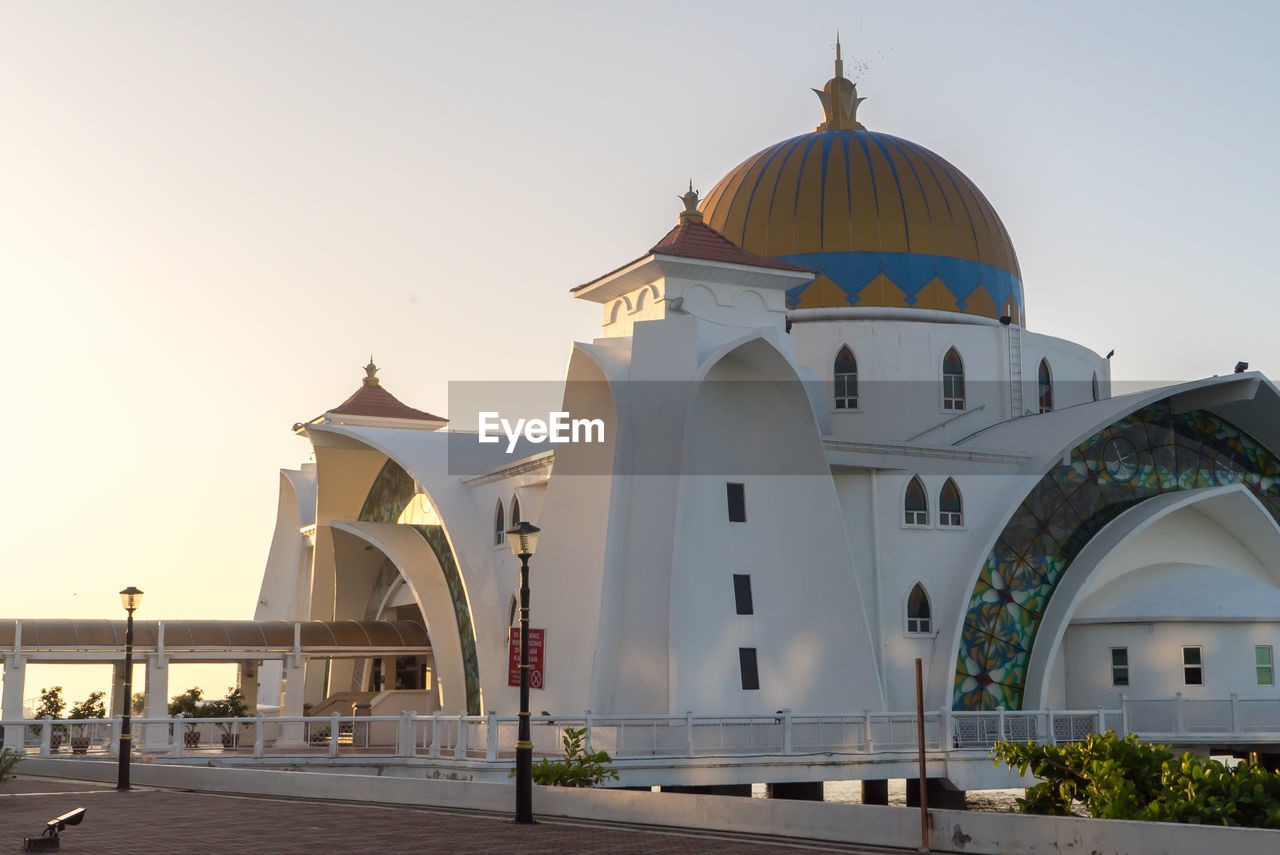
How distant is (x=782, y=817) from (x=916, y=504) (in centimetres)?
1565

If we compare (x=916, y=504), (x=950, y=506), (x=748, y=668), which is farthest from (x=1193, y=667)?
(x=748, y=668)

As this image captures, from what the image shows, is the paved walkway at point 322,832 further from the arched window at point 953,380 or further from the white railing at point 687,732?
the arched window at point 953,380

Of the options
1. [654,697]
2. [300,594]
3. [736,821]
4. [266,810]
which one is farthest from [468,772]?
[300,594]

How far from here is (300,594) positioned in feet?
144

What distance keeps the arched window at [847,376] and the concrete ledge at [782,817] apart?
18031mm

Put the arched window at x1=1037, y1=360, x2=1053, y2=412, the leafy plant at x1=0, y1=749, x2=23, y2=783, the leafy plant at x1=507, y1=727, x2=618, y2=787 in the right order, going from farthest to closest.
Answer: the arched window at x1=1037, y1=360, x2=1053, y2=412
the leafy plant at x1=507, y1=727, x2=618, y2=787
the leafy plant at x1=0, y1=749, x2=23, y2=783

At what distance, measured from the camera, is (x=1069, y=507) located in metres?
30.0

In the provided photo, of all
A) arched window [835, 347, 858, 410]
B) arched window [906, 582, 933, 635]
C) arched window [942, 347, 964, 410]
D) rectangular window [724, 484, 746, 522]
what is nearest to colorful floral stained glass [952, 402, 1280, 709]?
arched window [906, 582, 933, 635]

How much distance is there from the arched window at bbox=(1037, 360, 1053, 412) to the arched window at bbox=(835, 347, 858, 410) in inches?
190

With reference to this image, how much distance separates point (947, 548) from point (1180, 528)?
260 inches

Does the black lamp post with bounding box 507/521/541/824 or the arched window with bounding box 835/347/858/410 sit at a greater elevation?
the arched window with bounding box 835/347/858/410

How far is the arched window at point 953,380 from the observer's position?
1344 inches

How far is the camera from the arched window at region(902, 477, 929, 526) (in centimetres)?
2903

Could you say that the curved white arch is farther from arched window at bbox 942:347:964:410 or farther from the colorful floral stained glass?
arched window at bbox 942:347:964:410
